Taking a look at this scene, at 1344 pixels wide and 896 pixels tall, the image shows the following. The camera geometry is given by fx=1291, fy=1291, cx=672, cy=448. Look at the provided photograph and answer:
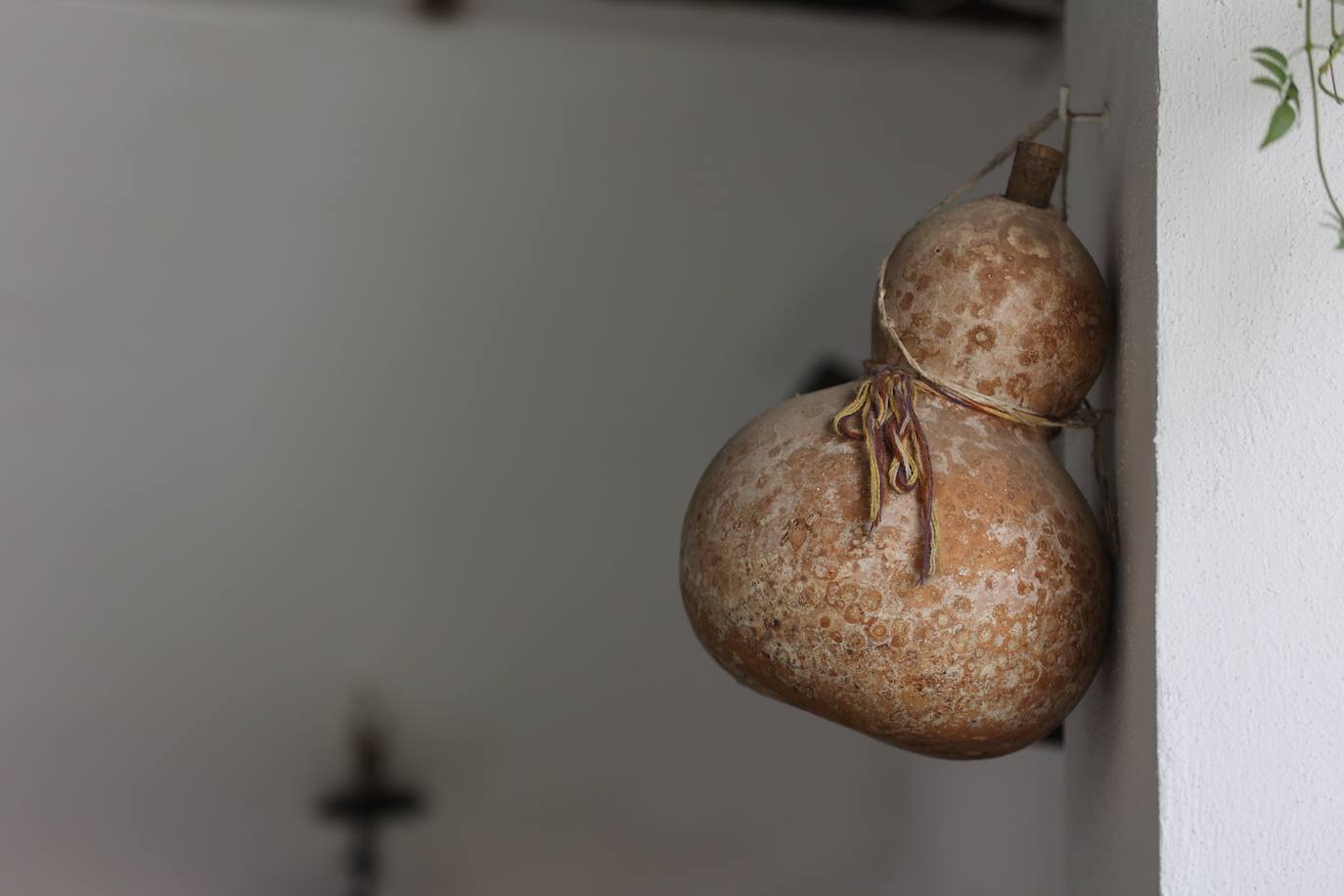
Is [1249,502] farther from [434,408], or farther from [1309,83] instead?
[434,408]

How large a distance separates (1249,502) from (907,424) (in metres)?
0.26

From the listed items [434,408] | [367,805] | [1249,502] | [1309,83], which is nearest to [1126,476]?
[1249,502]

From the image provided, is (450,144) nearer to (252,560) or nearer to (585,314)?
(585,314)

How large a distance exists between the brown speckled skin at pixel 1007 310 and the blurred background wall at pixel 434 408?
8.41 feet

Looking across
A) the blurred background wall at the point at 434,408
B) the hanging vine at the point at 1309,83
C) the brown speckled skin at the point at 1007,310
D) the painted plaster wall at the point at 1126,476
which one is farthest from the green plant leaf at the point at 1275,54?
the blurred background wall at the point at 434,408

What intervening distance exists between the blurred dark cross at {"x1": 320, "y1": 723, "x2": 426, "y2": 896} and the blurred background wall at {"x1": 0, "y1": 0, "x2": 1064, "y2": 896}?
62mm

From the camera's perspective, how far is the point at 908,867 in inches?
148

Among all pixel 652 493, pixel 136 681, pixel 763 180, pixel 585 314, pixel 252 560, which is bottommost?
pixel 136 681

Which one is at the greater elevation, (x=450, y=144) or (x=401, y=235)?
(x=450, y=144)

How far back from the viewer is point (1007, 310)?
1083 mm

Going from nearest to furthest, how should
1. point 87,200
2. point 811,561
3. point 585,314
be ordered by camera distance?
1. point 811,561
2. point 87,200
3. point 585,314

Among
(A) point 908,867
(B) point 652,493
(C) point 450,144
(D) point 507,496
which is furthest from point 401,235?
(A) point 908,867

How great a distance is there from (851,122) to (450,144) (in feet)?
3.82

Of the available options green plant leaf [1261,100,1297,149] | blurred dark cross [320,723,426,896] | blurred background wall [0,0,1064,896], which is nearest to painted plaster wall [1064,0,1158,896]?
green plant leaf [1261,100,1297,149]
